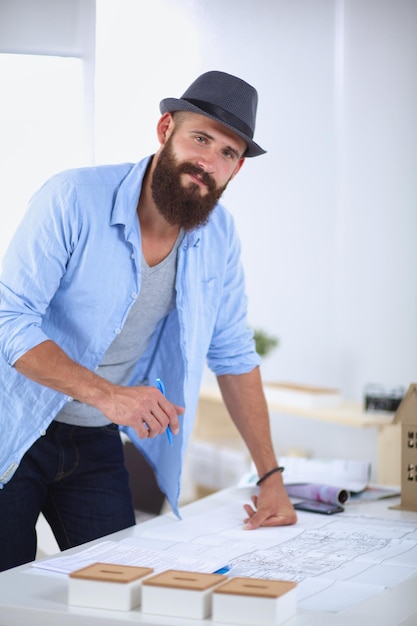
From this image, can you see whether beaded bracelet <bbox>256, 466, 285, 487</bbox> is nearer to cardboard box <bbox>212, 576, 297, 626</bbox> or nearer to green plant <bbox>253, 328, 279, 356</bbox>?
cardboard box <bbox>212, 576, 297, 626</bbox>

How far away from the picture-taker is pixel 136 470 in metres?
3.46

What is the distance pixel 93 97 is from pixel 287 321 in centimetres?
256

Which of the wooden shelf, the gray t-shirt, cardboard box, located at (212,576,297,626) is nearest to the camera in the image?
cardboard box, located at (212,576,297,626)

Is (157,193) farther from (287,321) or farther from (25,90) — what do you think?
(287,321)

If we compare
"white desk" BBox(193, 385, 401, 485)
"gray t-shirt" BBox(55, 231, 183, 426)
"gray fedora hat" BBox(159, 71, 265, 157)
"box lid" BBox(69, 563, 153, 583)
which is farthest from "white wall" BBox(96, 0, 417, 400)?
"box lid" BBox(69, 563, 153, 583)

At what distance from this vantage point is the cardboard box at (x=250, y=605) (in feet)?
4.31

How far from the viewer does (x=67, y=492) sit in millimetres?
2162

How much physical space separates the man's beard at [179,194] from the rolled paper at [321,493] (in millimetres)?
732

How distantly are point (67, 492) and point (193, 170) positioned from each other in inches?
33.2

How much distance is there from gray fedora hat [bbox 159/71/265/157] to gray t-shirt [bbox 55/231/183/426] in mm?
299

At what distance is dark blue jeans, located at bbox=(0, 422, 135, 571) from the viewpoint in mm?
2012

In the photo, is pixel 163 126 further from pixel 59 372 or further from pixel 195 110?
pixel 59 372

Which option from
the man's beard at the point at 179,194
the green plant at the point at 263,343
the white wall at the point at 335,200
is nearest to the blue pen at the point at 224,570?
the man's beard at the point at 179,194

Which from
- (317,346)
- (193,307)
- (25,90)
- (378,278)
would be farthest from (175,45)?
(317,346)
